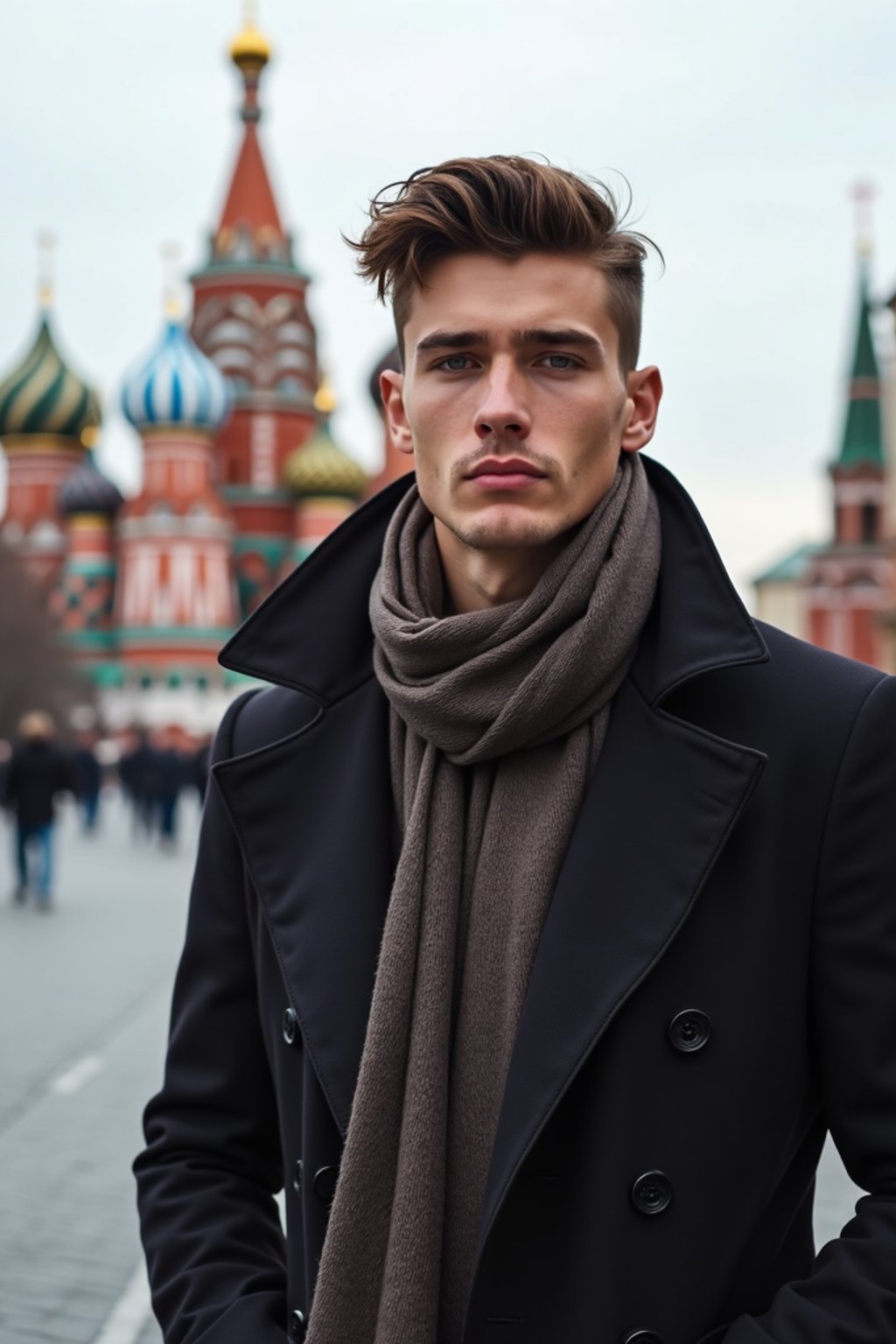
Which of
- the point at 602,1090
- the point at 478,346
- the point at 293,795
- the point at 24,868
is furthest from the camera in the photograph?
the point at 24,868

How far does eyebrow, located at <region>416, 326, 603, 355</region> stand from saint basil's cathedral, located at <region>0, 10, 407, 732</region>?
58.5m

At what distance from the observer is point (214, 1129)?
2.31m

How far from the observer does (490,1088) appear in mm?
2045

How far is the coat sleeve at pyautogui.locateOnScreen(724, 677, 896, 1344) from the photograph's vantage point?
75.9 inches

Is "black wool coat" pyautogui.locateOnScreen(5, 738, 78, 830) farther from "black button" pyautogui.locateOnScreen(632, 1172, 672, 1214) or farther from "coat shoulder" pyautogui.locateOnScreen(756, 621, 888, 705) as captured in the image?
"black button" pyautogui.locateOnScreen(632, 1172, 672, 1214)

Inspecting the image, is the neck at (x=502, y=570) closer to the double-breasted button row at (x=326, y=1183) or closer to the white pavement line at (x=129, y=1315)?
the double-breasted button row at (x=326, y=1183)

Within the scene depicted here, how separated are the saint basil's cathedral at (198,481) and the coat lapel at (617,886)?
54387mm

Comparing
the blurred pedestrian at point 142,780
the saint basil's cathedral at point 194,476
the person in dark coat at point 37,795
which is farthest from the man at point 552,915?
the saint basil's cathedral at point 194,476

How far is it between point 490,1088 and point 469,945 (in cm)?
15

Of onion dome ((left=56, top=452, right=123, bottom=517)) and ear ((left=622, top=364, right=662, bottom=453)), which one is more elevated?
onion dome ((left=56, top=452, right=123, bottom=517))

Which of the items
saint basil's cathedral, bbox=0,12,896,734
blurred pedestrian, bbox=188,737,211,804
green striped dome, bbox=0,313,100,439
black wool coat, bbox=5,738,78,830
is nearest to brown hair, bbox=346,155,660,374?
black wool coat, bbox=5,738,78,830

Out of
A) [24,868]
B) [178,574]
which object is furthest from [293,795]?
[178,574]

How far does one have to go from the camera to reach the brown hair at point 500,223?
210 cm

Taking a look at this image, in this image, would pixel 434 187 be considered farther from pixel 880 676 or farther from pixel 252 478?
pixel 252 478
